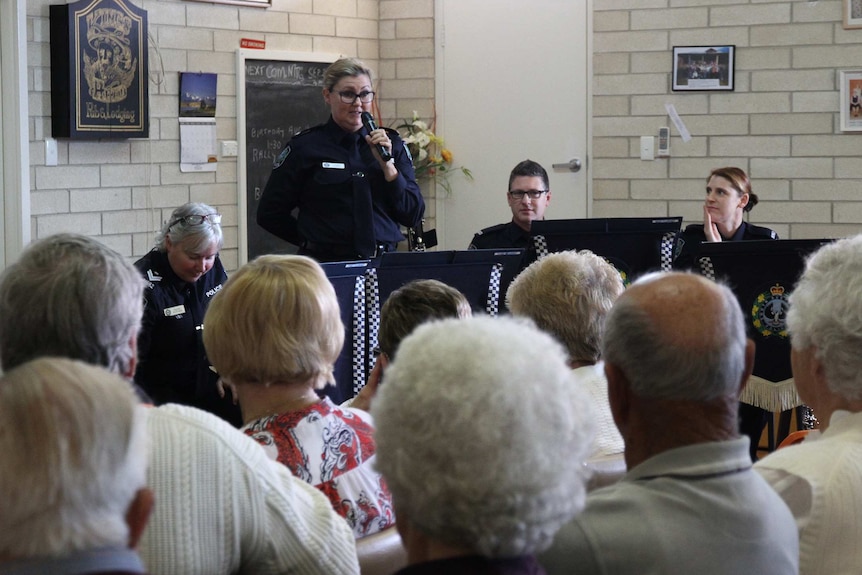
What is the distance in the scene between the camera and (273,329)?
6.38 ft

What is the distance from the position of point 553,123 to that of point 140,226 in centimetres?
252

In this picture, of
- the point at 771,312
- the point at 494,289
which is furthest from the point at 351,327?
the point at 771,312

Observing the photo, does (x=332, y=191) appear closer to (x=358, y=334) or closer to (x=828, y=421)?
(x=358, y=334)

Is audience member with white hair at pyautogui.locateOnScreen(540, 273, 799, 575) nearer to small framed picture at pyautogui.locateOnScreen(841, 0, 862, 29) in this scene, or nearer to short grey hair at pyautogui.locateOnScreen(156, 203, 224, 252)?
short grey hair at pyautogui.locateOnScreen(156, 203, 224, 252)

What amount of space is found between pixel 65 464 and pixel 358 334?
2681 mm

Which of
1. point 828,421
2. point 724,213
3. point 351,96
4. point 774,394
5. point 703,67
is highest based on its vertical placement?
point 703,67

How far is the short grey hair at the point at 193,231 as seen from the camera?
12.0 ft

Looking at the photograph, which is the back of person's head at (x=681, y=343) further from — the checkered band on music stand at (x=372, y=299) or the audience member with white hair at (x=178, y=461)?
the checkered band on music stand at (x=372, y=299)

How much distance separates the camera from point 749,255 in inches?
151

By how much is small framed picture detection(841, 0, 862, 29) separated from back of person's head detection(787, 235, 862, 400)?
4.50m

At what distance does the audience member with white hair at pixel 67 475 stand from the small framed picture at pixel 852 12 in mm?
5749

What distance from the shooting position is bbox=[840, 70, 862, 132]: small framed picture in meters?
5.94

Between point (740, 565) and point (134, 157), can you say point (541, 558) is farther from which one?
point (134, 157)

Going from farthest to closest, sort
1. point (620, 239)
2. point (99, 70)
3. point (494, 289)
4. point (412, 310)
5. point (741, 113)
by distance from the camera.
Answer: point (741, 113)
point (99, 70)
point (620, 239)
point (494, 289)
point (412, 310)
